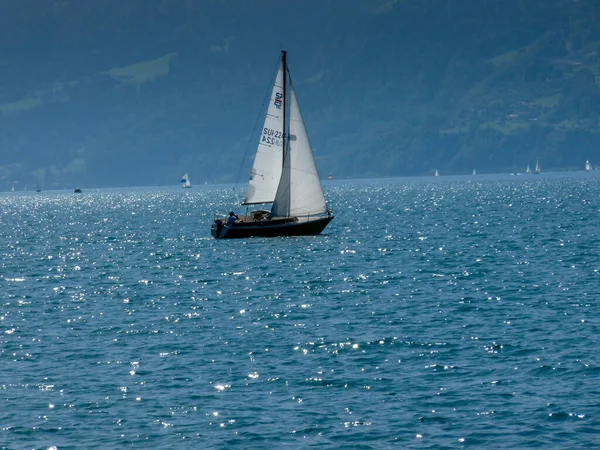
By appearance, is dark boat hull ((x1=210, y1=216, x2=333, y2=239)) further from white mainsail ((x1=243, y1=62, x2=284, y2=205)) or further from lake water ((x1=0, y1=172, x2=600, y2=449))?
lake water ((x1=0, y1=172, x2=600, y2=449))

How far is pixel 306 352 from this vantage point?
39.6 meters

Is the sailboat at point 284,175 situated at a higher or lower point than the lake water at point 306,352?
higher

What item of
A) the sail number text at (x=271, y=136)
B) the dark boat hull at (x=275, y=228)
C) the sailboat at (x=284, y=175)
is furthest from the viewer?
the dark boat hull at (x=275, y=228)

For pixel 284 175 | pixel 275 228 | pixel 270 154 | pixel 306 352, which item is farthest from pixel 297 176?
pixel 306 352

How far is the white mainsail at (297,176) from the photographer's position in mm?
83750

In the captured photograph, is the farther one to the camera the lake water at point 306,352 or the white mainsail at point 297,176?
the white mainsail at point 297,176

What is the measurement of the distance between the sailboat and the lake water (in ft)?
28.8

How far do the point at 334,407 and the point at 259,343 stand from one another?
990 cm

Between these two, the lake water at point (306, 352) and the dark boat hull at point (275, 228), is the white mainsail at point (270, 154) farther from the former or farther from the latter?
the lake water at point (306, 352)

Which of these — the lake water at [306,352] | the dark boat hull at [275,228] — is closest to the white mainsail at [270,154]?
the dark boat hull at [275,228]

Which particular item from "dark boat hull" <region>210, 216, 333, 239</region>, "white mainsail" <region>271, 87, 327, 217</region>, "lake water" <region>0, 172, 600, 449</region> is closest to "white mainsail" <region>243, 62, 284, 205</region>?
"white mainsail" <region>271, 87, 327, 217</region>

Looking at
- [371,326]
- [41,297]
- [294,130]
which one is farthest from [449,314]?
[294,130]

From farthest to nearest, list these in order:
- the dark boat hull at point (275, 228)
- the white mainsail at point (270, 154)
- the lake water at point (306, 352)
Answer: the dark boat hull at point (275, 228)
the white mainsail at point (270, 154)
the lake water at point (306, 352)

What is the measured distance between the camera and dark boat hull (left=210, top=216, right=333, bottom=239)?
8562 cm
